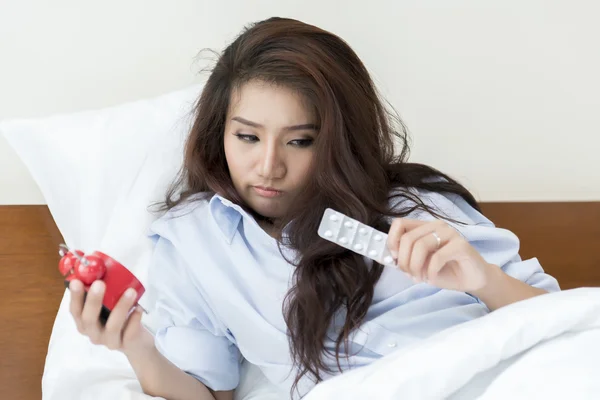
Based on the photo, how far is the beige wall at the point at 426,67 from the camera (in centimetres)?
169

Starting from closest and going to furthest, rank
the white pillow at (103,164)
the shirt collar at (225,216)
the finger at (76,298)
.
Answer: the finger at (76,298)
the shirt collar at (225,216)
the white pillow at (103,164)

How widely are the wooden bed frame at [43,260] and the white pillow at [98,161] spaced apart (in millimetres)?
83

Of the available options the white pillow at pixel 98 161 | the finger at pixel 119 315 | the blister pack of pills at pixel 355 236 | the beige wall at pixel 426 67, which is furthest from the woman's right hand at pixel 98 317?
the beige wall at pixel 426 67

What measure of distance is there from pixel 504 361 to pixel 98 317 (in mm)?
533

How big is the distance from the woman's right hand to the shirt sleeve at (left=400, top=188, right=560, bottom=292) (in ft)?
1.72

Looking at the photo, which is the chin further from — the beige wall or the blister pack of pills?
the beige wall

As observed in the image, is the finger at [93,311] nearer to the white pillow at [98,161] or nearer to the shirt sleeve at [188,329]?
the shirt sleeve at [188,329]

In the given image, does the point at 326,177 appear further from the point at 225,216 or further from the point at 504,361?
the point at 504,361

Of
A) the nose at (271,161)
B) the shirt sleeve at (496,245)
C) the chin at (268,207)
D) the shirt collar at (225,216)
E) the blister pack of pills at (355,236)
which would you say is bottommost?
the shirt collar at (225,216)

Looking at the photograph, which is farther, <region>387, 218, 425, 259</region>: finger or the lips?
the lips

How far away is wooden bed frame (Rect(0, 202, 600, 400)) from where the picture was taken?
1.49 m

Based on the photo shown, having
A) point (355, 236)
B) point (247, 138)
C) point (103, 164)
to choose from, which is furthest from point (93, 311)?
point (103, 164)

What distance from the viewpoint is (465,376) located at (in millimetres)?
989

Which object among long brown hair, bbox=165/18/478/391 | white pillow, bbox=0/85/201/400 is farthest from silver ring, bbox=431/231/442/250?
white pillow, bbox=0/85/201/400
